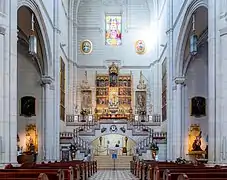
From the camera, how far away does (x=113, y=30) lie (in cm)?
4241

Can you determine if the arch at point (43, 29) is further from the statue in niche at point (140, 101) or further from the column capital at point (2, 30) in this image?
the statue in niche at point (140, 101)

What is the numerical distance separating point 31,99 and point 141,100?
1515cm

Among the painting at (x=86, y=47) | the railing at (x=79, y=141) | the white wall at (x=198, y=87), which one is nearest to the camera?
the white wall at (x=198, y=87)

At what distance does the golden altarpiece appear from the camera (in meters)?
40.2

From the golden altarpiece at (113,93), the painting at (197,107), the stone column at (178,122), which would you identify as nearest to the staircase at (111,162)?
the golden altarpiece at (113,93)

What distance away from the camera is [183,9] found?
23.5 meters

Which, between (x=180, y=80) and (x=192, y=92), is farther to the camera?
(x=192, y=92)

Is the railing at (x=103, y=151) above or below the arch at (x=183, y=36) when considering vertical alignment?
below

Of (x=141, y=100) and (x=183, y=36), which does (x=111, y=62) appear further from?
(x=183, y=36)

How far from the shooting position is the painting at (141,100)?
40.4m

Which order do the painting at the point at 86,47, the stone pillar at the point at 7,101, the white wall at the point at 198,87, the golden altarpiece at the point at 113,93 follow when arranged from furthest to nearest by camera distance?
the painting at the point at 86,47 → the golden altarpiece at the point at 113,93 → the white wall at the point at 198,87 → the stone pillar at the point at 7,101

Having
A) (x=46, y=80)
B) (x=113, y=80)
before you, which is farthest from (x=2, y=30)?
(x=113, y=80)

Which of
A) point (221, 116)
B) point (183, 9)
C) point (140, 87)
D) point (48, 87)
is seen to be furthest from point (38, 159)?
point (140, 87)

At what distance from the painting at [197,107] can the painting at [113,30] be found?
16.9 m
